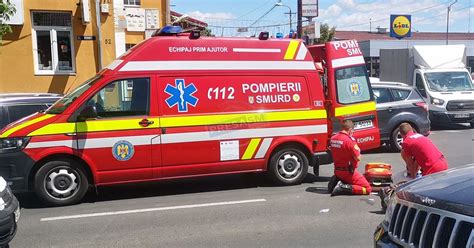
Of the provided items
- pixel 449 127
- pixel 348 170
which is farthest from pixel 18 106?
pixel 449 127

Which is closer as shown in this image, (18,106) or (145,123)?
(145,123)

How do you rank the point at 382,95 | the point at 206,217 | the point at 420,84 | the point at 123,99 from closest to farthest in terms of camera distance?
1. the point at 206,217
2. the point at 123,99
3. the point at 382,95
4. the point at 420,84

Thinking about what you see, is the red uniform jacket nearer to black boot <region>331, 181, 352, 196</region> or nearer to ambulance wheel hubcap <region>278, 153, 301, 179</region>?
black boot <region>331, 181, 352, 196</region>

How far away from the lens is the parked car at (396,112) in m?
12.1

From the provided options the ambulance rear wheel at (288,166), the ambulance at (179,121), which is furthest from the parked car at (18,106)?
the ambulance rear wheel at (288,166)

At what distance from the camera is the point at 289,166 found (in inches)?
322

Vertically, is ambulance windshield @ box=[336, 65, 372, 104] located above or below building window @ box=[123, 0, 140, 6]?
below

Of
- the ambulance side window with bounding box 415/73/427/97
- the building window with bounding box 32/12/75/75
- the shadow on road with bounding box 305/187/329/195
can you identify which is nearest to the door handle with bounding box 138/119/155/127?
the shadow on road with bounding box 305/187/329/195

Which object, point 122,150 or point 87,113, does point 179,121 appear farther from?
point 87,113

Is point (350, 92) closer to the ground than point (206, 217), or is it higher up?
higher up

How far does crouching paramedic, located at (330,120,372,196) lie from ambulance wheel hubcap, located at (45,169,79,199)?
3854 millimetres

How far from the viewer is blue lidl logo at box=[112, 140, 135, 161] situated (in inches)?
283

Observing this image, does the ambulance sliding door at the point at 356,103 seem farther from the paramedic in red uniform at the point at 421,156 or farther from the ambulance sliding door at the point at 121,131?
the ambulance sliding door at the point at 121,131

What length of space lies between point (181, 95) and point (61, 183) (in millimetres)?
2147
